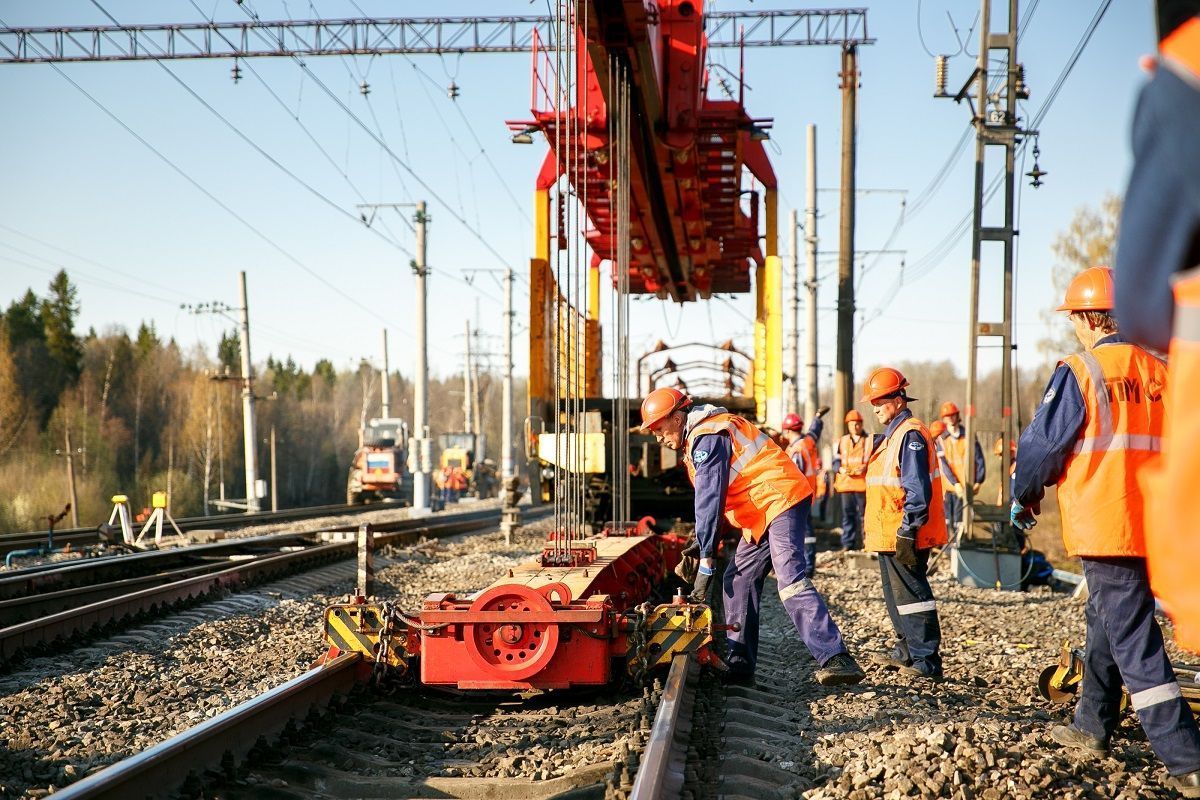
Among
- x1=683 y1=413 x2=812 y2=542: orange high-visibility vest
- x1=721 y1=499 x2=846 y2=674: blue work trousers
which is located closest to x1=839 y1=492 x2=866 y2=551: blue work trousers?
x1=721 y1=499 x2=846 y2=674: blue work trousers

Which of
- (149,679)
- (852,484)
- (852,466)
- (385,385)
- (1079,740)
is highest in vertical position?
(385,385)

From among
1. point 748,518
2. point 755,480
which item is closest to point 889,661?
point 748,518

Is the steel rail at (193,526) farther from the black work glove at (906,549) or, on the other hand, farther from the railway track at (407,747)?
the black work glove at (906,549)

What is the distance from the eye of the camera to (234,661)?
7.02 meters

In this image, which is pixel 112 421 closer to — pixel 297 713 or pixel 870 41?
pixel 870 41

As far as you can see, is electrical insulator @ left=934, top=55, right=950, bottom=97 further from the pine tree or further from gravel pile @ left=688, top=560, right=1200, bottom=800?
the pine tree

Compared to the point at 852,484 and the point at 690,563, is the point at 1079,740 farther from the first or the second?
the point at 852,484

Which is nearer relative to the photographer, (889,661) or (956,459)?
(889,661)

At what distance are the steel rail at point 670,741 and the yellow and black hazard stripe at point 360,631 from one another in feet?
4.86

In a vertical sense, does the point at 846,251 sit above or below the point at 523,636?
above

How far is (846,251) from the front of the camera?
18.1m

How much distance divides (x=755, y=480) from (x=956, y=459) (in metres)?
9.09

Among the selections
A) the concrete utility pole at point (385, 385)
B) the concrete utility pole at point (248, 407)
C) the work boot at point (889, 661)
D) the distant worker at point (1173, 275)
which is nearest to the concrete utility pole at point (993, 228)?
the work boot at point (889, 661)

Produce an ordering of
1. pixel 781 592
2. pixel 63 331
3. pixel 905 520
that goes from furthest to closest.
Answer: pixel 63 331 → pixel 905 520 → pixel 781 592
